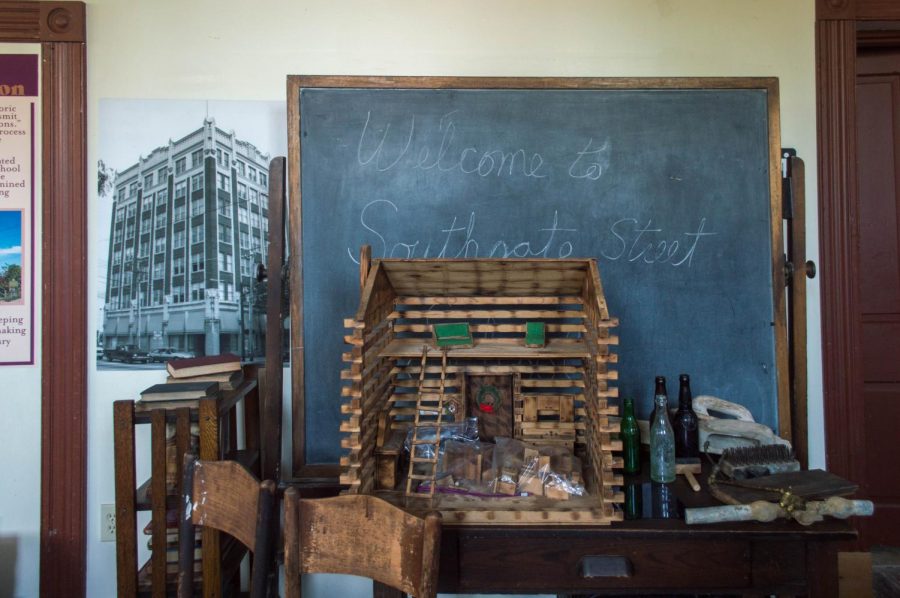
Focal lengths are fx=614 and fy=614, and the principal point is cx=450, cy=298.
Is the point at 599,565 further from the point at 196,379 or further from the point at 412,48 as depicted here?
the point at 412,48

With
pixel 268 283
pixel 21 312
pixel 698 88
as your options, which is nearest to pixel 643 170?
pixel 698 88

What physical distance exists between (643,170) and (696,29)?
1.94 feet

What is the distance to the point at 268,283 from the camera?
206cm

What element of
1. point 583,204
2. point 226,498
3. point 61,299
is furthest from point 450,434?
point 61,299

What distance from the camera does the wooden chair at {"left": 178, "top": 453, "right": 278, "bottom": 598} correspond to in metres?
1.40

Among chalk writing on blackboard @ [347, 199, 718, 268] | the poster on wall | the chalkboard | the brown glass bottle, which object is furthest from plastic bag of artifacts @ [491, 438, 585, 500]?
the poster on wall

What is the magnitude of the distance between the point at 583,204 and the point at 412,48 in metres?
0.86

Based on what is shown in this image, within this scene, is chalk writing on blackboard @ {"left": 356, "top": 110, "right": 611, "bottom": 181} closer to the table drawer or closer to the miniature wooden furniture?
the miniature wooden furniture

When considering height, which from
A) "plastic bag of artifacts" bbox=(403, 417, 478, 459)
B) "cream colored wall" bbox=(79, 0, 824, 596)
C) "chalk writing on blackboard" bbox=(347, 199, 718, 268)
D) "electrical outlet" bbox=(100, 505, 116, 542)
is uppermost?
"cream colored wall" bbox=(79, 0, 824, 596)

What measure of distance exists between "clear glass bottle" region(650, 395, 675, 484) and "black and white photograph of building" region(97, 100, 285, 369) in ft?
4.92

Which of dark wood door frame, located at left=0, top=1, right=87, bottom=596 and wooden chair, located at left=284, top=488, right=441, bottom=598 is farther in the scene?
dark wood door frame, located at left=0, top=1, right=87, bottom=596

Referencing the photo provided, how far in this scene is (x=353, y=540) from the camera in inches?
51.1

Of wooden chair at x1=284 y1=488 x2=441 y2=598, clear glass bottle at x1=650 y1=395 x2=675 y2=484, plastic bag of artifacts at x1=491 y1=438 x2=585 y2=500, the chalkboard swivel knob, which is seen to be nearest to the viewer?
wooden chair at x1=284 y1=488 x2=441 y2=598

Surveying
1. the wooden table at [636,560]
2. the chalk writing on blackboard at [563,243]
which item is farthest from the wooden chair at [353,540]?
the chalk writing on blackboard at [563,243]
